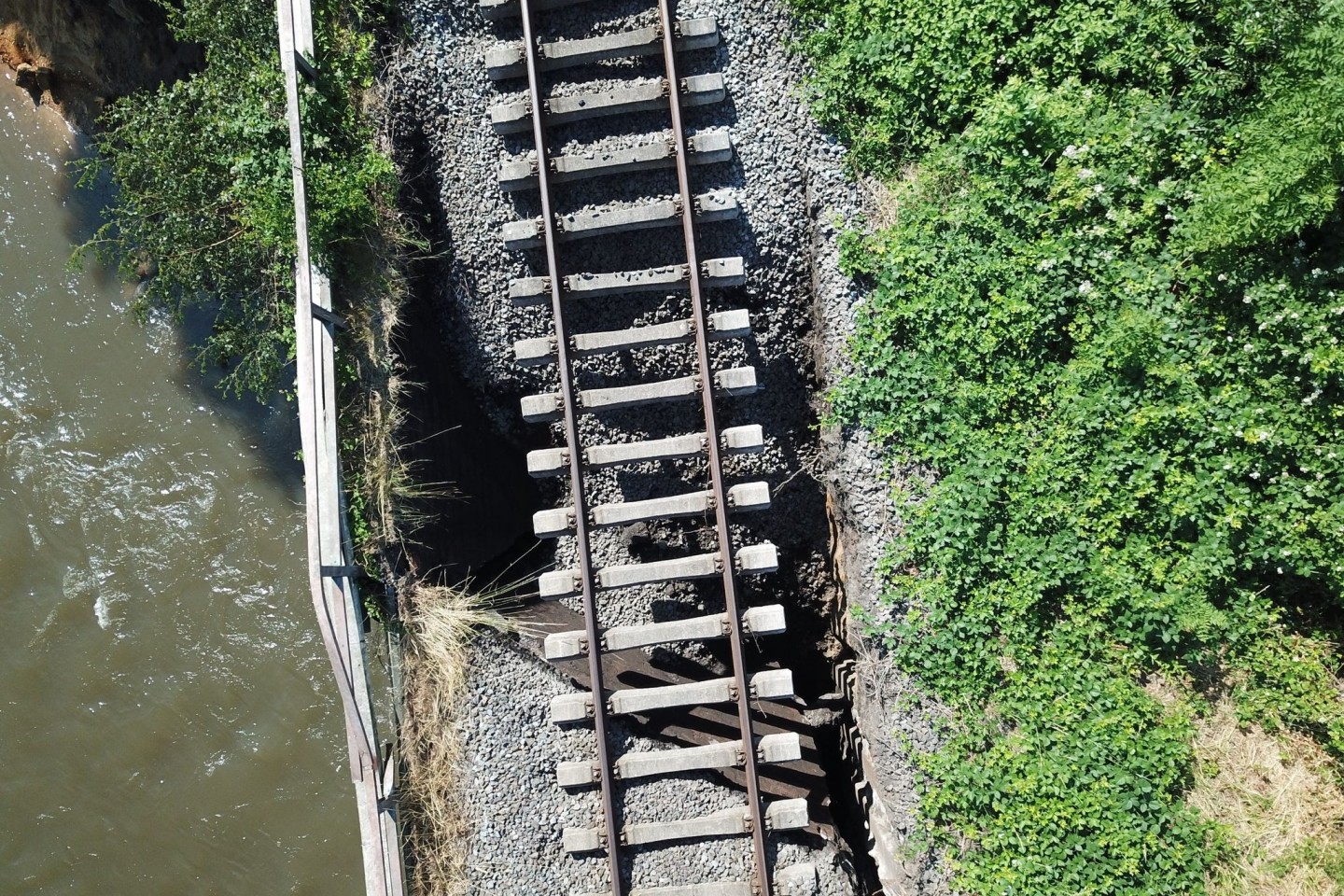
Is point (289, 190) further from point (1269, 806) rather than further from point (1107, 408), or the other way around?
point (1269, 806)

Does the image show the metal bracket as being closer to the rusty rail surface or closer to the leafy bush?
the leafy bush

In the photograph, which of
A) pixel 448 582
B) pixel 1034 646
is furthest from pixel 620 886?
pixel 1034 646

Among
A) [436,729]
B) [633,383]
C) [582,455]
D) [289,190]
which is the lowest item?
[436,729]

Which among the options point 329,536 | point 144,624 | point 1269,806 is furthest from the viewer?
point 144,624

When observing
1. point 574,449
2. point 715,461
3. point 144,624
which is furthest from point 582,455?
point 144,624

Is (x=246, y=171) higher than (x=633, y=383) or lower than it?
higher

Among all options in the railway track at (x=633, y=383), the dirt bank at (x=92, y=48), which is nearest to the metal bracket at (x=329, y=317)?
the railway track at (x=633, y=383)

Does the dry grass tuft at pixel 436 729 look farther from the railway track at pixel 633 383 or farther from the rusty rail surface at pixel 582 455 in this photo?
the rusty rail surface at pixel 582 455
